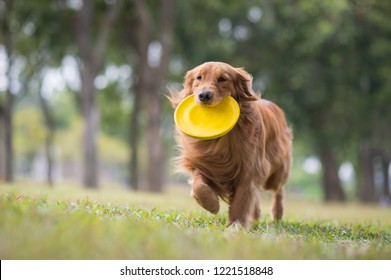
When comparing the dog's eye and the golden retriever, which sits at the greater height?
the dog's eye

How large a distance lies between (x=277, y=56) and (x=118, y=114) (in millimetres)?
8063

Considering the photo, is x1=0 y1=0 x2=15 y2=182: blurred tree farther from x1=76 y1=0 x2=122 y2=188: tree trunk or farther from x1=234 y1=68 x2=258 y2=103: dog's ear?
x1=234 y1=68 x2=258 y2=103: dog's ear

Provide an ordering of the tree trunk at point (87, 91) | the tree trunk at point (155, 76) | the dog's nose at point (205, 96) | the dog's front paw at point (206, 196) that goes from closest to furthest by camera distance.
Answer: the dog's nose at point (205, 96), the dog's front paw at point (206, 196), the tree trunk at point (87, 91), the tree trunk at point (155, 76)

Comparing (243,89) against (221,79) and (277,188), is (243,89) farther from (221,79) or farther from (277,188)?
(277,188)

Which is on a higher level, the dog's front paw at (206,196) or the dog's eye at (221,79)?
the dog's eye at (221,79)

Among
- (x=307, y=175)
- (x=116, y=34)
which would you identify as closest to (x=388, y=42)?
(x=116, y=34)

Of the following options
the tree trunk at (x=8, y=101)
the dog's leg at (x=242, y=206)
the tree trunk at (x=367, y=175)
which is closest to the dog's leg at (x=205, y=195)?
the dog's leg at (x=242, y=206)

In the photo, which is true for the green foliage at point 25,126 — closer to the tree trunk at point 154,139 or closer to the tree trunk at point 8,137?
the tree trunk at point 8,137

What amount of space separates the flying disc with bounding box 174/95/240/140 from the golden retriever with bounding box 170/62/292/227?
13cm

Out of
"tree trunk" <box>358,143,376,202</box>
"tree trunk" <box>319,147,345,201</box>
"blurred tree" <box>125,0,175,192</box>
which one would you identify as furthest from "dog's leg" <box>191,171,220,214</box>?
"tree trunk" <box>358,143,376,202</box>

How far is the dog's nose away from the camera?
5717mm

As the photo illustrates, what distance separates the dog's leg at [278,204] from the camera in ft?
26.9

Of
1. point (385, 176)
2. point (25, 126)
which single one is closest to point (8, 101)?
point (25, 126)

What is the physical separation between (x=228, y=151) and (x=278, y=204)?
236 centimetres
